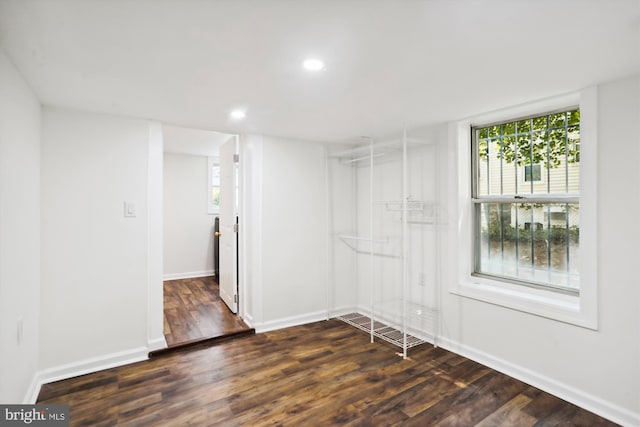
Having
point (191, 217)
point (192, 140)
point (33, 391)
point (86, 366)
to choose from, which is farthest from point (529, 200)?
point (191, 217)

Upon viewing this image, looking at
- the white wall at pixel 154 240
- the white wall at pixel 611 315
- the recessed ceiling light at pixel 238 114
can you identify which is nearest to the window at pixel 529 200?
the white wall at pixel 611 315

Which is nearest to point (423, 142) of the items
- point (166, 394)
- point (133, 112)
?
point (133, 112)

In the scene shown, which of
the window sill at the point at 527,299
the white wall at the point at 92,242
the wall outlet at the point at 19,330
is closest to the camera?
the wall outlet at the point at 19,330

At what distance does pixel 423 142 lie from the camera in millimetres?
3215

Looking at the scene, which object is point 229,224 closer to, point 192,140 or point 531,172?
point 192,140

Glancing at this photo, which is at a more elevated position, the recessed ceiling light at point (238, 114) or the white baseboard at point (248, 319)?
the recessed ceiling light at point (238, 114)

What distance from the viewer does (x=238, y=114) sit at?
2.86 meters

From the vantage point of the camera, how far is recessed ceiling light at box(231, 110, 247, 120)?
9.13ft

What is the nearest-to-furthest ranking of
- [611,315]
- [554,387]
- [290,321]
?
[611,315] < [554,387] < [290,321]

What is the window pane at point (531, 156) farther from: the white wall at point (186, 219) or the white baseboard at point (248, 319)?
the white wall at point (186, 219)

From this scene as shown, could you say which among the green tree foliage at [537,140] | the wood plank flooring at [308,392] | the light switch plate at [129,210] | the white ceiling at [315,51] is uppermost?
the white ceiling at [315,51]

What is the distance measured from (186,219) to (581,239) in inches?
228

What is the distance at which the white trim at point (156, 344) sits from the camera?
3009 millimetres

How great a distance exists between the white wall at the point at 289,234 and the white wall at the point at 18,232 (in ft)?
5.98
